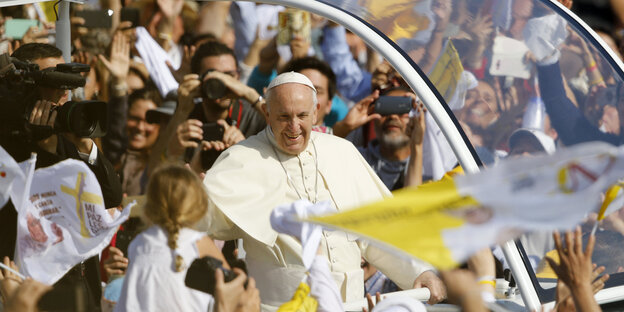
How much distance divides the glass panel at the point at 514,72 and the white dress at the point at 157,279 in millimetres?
1667

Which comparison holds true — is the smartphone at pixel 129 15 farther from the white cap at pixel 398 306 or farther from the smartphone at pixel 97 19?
the white cap at pixel 398 306

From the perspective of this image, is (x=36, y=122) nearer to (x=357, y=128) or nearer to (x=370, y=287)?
(x=370, y=287)

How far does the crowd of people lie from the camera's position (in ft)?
11.7

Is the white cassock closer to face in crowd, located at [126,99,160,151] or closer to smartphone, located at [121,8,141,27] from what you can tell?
face in crowd, located at [126,99,160,151]

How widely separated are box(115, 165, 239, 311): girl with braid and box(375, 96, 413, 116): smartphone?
2.63 m

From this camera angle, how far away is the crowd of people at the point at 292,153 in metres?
3.58

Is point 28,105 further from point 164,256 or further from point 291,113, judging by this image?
point 291,113

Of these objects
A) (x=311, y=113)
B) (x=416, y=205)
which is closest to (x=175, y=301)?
(x=416, y=205)

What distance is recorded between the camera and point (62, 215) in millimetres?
4117

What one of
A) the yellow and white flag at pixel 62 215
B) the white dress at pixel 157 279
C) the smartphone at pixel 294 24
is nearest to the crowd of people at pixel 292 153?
the white dress at pixel 157 279

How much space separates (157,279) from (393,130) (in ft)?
9.75

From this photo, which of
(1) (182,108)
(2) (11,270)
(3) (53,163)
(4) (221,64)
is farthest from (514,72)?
(2) (11,270)

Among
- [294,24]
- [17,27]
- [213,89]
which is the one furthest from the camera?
[294,24]

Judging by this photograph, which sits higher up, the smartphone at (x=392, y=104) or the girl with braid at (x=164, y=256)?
the smartphone at (x=392, y=104)
